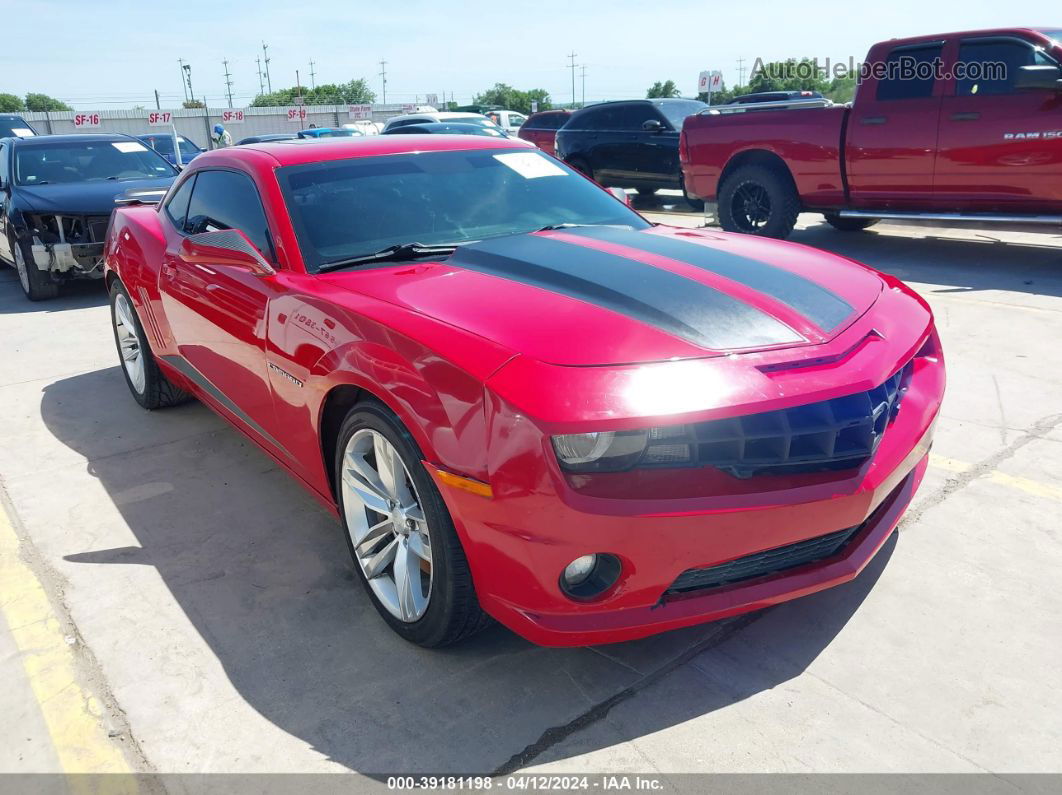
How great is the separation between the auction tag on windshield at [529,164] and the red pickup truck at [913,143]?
5143 mm

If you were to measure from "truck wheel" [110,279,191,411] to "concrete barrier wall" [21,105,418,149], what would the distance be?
40.5m

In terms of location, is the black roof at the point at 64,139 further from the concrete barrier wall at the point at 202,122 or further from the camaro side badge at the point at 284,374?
the concrete barrier wall at the point at 202,122

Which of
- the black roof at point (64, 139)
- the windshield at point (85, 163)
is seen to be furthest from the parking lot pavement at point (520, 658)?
the black roof at point (64, 139)

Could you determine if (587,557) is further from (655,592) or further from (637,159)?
(637,159)

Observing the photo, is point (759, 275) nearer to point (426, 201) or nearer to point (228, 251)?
point (426, 201)

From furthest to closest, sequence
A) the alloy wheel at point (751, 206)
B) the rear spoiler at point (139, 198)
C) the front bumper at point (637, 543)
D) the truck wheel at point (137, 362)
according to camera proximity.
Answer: the alloy wheel at point (751, 206), the rear spoiler at point (139, 198), the truck wheel at point (137, 362), the front bumper at point (637, 543)

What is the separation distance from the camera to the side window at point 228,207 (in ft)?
11.4

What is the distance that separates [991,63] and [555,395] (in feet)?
24.3

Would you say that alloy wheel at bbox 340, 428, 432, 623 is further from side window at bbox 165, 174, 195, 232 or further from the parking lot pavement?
side window at bbox 165, 174, 195, 232

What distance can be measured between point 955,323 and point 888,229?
15.9 ft

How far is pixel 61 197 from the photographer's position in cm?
847

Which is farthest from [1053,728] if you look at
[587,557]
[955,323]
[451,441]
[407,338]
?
[955,323]

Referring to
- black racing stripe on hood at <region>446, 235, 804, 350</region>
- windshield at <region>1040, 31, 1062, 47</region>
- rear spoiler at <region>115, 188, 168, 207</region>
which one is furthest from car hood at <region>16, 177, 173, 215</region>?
windshield at <region>1040, 31, 1062, 47</region>

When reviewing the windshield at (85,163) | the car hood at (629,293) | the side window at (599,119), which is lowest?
the car hood at (629,293)
